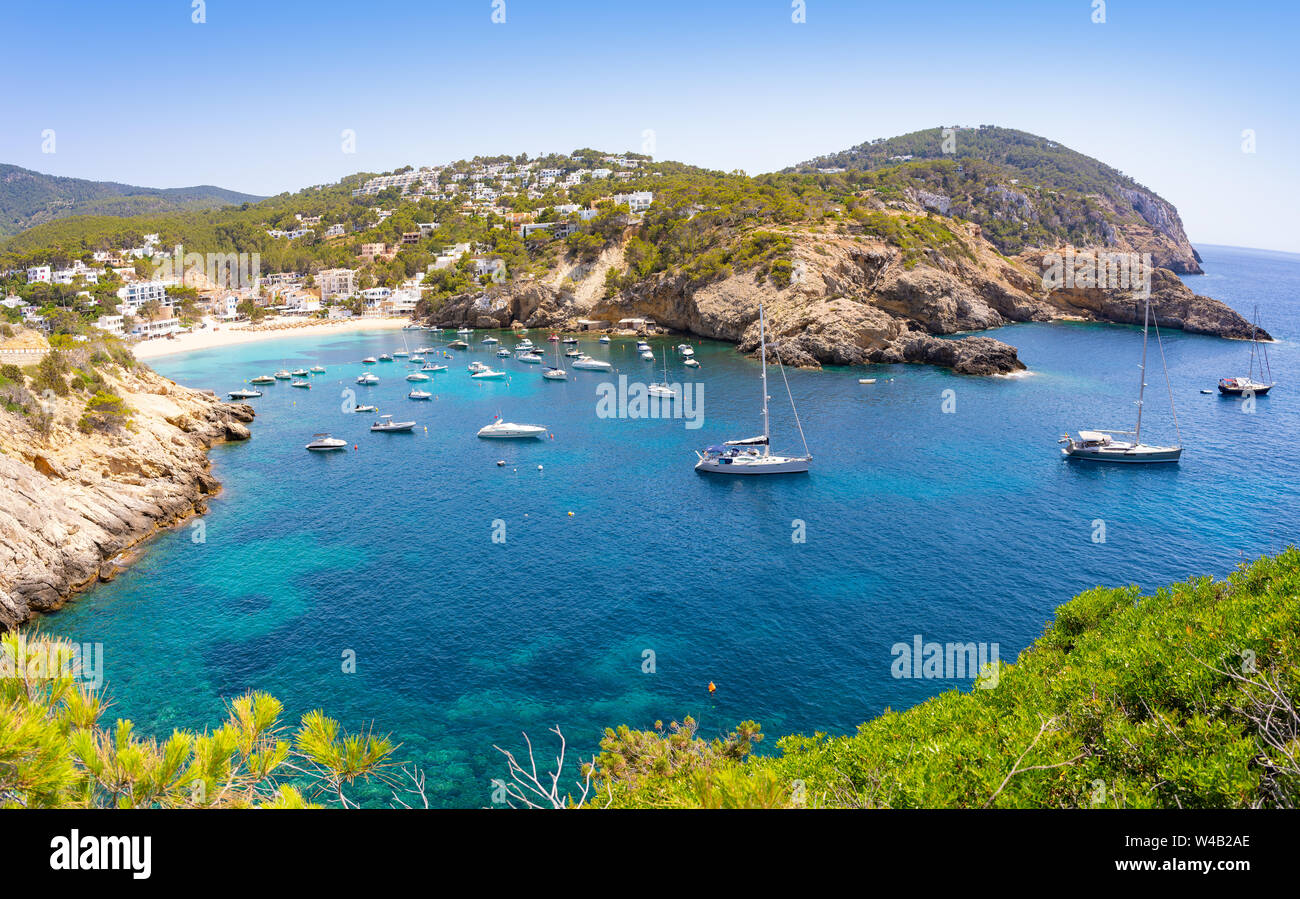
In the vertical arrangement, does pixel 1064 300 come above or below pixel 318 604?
above

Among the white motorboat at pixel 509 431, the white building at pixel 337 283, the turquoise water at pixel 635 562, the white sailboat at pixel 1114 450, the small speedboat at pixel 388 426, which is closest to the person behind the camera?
the turquoise water at pixel 635 562

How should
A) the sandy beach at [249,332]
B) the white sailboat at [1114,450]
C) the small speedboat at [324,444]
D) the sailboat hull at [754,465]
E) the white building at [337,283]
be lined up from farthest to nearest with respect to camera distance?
the white building at [337,283], the sandy beach at [249,332], the small speedboat at [324,444], the white sailboat at [1114,450], the sailboat hull at [754,465]

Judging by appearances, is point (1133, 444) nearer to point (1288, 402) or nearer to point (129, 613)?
point (1288, 402)

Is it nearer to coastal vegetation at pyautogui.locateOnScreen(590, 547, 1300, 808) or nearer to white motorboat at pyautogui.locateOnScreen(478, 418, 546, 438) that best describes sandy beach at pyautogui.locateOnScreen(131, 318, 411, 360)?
white motorboat at pyautogui.locateOnScreen(478, 418, 546, 438)

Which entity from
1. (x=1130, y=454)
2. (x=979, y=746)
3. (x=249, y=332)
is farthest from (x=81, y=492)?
(x=249, y=332)

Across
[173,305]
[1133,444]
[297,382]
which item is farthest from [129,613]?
[173,305]

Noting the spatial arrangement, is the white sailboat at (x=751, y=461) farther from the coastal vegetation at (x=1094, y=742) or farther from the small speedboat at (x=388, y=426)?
the coastal vegetation at (x=1094, y=742)

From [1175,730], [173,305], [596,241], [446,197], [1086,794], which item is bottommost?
[1086,794]

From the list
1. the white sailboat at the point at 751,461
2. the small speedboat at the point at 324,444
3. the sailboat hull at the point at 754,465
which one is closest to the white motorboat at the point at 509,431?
the small speedboat at the point at 324,444
